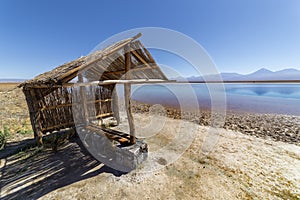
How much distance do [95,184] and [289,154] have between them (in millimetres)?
6678

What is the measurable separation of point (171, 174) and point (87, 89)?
564cm

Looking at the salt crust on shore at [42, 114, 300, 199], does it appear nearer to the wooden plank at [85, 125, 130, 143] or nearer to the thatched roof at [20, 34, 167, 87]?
the wooden plank at [85, 125, 130, 143]

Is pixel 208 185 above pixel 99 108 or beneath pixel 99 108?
beneath

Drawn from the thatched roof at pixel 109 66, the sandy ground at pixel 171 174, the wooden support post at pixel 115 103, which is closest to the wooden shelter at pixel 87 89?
the thatched roof at pixel 109 66

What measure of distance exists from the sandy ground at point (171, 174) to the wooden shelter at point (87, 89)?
3.56 feet

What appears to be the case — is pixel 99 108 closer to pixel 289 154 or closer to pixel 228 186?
pixel 228 186

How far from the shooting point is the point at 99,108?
7371mm

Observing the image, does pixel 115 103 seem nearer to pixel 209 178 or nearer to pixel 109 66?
pixel 109 66

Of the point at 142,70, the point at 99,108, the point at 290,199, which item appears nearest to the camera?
the point at 290,199

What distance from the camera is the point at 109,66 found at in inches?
208

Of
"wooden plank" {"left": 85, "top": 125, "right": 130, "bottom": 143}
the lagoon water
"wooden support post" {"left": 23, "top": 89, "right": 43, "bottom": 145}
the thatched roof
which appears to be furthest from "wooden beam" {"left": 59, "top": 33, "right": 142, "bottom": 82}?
"wooden support post" {"left": 23, "top": 89, "right": 43, "bottom": 145}

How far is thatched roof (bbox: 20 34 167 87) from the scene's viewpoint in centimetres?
336

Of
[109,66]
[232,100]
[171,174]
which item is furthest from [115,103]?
[232,100]

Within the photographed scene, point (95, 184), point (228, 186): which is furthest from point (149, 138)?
point (228, 186)
